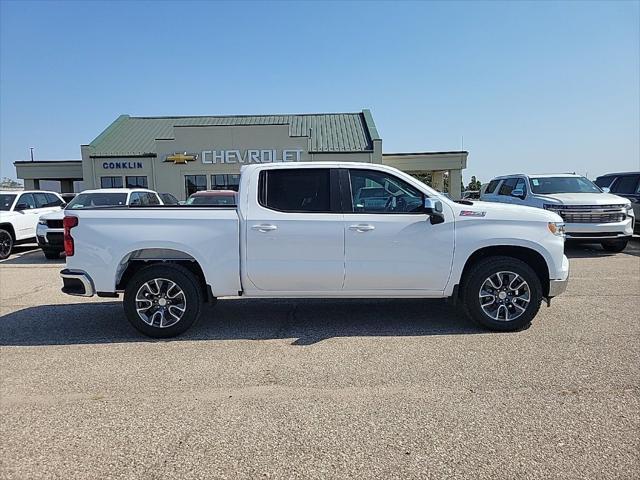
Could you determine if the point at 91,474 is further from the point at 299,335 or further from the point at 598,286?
the point at 598,286

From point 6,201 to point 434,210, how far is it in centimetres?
1294

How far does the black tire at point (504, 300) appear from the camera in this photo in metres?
5.13

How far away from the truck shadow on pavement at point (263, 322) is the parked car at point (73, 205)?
17.6ft

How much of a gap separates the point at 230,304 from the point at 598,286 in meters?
6.03

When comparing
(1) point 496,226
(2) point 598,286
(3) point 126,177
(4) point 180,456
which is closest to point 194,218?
(4) point 180,456

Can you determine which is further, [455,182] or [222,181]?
[455,182]

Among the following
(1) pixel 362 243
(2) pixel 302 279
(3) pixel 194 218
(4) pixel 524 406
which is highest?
(3) pixel 194 218

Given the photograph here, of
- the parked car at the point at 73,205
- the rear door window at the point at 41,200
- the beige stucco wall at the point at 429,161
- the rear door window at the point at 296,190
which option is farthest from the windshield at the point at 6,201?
the beige stucco wall at the point at 429,161

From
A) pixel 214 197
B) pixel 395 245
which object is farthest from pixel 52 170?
pixel 395 245

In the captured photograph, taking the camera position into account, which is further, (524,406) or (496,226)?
(496,226)

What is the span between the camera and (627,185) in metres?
14.1

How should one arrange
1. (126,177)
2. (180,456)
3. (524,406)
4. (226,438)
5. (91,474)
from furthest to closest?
(126,177), (524,406), (226,438), (180,456), (91,474)

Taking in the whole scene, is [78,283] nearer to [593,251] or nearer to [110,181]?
[593,251]

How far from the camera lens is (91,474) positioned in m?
2.65
